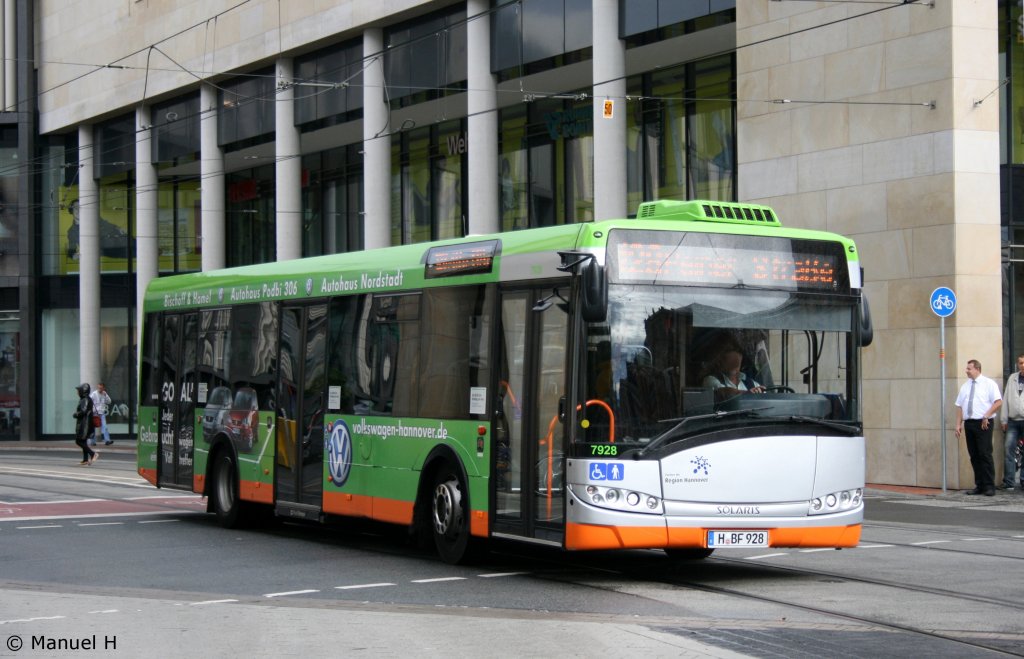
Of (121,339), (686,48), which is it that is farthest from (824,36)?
(121,339)

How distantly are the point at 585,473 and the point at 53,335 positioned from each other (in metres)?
41.7

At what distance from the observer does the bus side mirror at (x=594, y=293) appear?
36.2 ft

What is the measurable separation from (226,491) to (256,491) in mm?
1051

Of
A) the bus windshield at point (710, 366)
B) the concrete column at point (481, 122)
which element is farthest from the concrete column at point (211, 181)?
the bus windshield at point (710, 366)

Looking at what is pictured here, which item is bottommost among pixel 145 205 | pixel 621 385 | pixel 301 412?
pixel 301 412

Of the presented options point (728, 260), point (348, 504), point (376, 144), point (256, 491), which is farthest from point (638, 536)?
point (376, 144)

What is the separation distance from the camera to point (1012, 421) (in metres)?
21.2

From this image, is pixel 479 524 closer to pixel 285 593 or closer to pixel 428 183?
pixel 285 593

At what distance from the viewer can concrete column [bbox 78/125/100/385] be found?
48719mm

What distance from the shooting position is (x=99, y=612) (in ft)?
34.2

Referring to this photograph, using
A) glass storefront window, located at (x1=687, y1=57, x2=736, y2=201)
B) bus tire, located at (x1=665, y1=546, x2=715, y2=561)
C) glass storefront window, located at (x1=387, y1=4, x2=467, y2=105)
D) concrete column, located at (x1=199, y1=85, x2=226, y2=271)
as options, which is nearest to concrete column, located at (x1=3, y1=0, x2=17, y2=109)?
concrete column, located at (x1=199, y1=85, x2=226, y2=271)

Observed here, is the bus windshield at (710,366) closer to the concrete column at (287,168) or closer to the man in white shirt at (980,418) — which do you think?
the man in white shirt at (980,418)

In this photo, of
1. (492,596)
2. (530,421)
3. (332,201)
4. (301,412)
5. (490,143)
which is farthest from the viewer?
(332,201)

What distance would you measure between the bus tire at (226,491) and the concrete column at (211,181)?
25.4m
